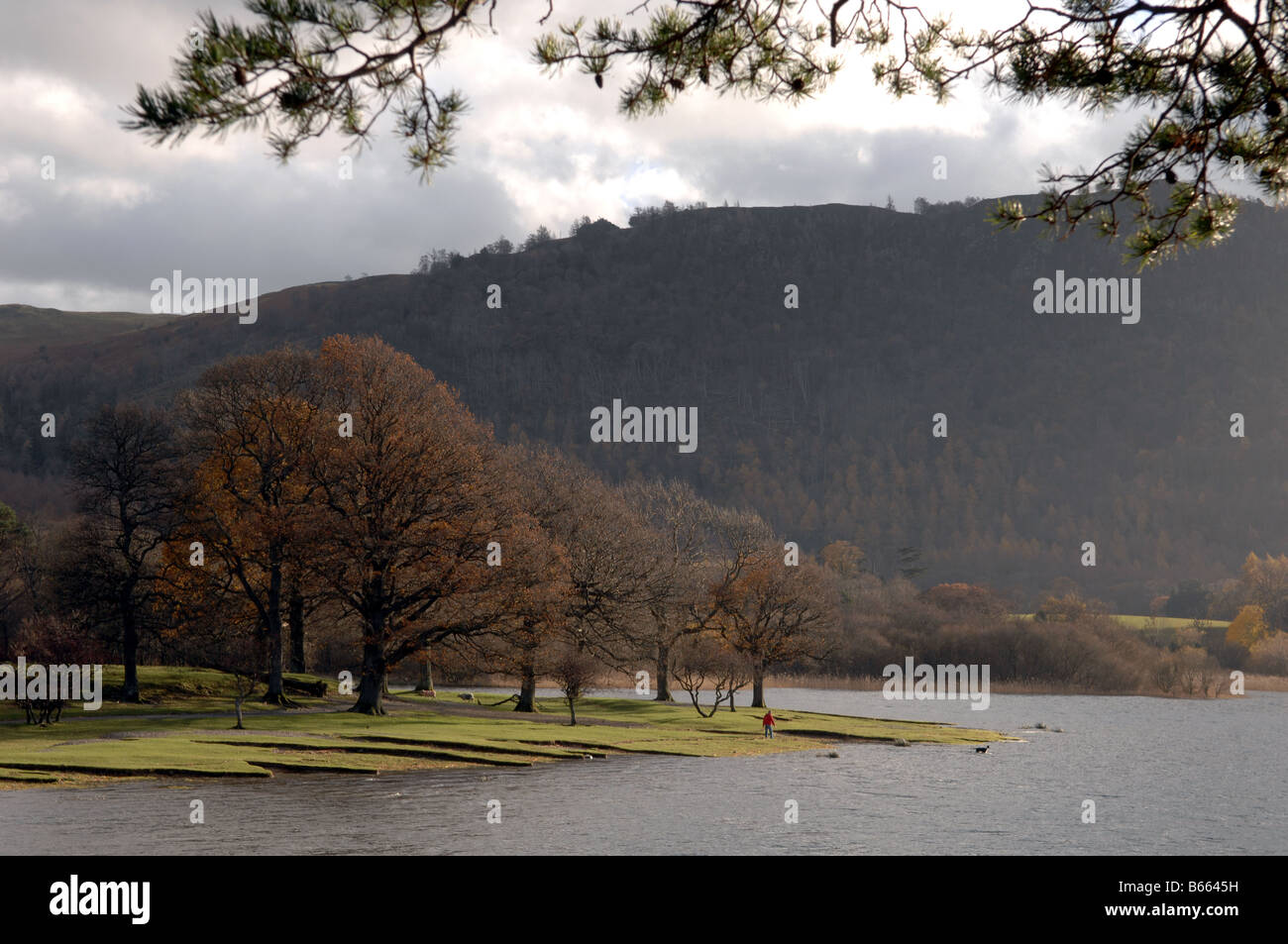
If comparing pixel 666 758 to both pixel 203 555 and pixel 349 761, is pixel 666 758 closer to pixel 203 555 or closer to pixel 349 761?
pixel 349 761

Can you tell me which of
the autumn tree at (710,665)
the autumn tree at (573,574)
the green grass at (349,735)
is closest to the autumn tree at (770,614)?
the autumn tree at (710,665)

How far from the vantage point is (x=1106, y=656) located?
9819cm

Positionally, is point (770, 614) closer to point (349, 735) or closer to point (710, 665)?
point (710, 665)

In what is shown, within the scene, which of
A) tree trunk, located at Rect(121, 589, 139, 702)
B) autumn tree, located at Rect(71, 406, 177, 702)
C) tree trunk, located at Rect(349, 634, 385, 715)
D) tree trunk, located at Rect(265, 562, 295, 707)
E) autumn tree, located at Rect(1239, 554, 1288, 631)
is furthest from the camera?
autumn tree, located at Rect(1239, 554, 1288, 631)

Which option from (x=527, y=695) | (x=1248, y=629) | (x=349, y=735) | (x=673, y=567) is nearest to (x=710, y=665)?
(x=673, y=567)

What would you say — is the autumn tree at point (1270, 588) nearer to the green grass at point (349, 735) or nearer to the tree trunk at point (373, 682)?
the green grass at point (349, 735)

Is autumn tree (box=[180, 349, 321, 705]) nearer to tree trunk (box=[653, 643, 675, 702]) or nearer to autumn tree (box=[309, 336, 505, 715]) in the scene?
autumn tree (box=[309, 336, 505, 715])

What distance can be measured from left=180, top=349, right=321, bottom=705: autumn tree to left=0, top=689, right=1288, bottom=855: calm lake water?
18928 mm

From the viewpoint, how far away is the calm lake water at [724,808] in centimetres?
2656

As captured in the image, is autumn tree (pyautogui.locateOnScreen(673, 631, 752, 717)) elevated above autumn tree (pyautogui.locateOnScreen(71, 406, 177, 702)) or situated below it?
below

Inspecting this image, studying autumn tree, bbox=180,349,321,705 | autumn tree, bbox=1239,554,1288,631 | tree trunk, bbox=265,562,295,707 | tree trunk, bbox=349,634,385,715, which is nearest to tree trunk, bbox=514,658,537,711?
tree trunk, bbox=349,634,385,715

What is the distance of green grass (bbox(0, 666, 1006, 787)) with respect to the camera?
36281 mm
